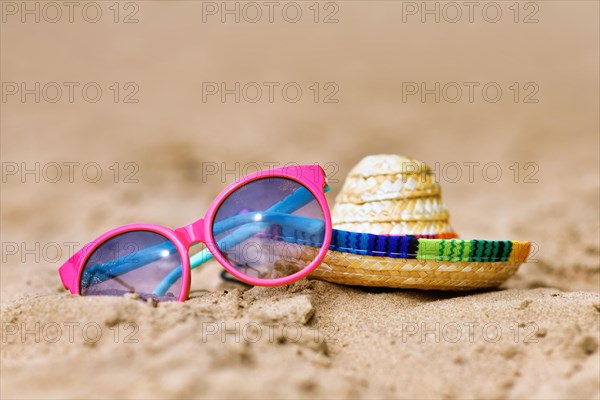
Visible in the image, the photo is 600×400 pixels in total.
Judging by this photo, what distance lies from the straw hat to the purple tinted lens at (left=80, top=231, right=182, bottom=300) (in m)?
0.47

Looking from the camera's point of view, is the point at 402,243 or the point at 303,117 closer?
the point at 402,243

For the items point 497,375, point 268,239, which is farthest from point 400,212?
point 497,375

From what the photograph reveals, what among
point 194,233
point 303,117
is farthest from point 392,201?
point 303,117

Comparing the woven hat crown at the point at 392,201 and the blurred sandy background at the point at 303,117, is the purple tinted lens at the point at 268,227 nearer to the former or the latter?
the woven hat crown at the point at 392,201

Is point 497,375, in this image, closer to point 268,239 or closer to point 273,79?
point 268,239

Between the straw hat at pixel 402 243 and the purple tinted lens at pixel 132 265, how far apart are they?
47 cm

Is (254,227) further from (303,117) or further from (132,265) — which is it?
(303,117)

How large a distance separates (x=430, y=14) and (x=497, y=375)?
4054mm

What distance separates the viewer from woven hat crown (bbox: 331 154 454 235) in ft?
5.82

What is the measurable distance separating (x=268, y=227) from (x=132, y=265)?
1.45ft

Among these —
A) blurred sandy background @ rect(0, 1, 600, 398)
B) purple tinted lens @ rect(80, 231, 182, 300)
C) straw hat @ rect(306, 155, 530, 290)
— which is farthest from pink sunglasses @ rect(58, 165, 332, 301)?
blurred sandy background @ rect(0, 1, 600, 398)

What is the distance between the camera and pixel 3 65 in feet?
14.7

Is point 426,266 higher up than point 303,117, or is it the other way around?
point 303,117

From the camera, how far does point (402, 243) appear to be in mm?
1612
